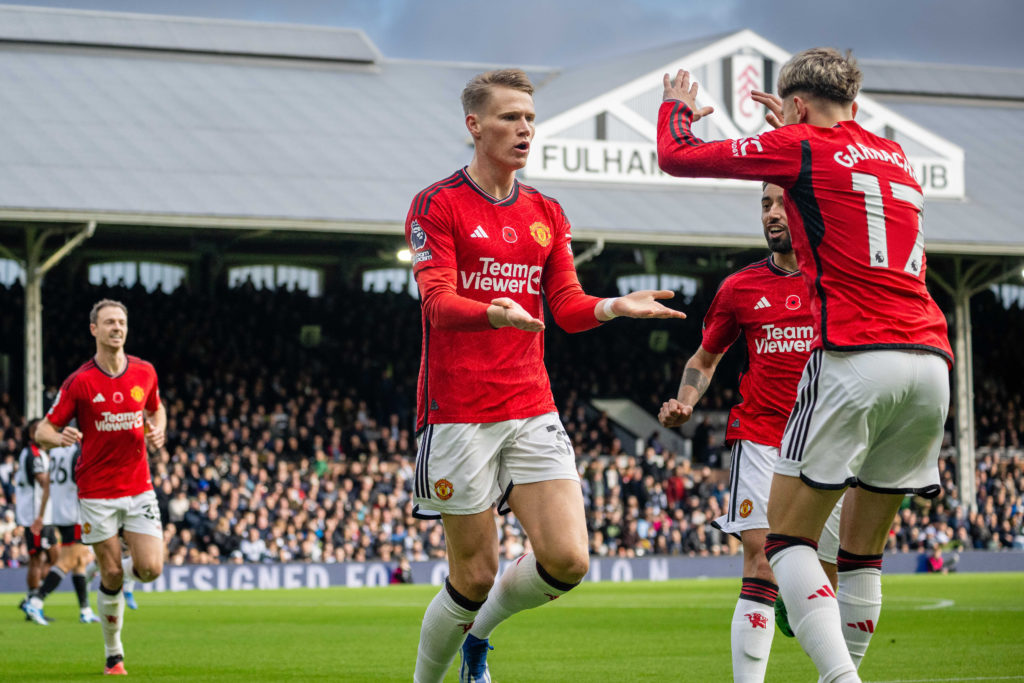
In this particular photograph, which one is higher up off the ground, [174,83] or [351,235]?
[174,83]

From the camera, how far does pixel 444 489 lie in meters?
6.27

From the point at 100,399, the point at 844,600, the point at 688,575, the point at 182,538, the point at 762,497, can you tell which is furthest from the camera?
the point at 688,575

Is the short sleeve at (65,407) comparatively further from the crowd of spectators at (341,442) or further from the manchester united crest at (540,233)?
the crowd of spectators at (341,442)

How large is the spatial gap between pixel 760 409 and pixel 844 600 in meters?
1.49

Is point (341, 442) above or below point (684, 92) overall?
below

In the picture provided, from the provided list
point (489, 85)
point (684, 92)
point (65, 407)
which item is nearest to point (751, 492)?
point (684, 92)

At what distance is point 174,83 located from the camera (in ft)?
104

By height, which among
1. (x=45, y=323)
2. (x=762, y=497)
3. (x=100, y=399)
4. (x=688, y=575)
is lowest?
(x=688, y=575)

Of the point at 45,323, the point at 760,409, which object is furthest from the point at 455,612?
the point at 45,323

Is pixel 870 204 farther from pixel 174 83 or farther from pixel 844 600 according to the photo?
pixel 174 83

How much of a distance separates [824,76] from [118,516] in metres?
6.84

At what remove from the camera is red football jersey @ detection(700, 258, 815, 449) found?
7.41 m

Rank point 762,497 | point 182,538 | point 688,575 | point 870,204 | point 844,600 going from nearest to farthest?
point 870,204
point 844,600
point 762,497
point 182,538
point 688,575

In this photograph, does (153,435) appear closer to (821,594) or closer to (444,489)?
(444,489)
